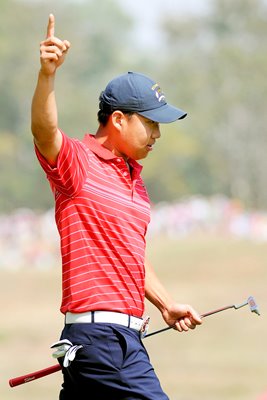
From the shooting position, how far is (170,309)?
Result: 478 centimetres

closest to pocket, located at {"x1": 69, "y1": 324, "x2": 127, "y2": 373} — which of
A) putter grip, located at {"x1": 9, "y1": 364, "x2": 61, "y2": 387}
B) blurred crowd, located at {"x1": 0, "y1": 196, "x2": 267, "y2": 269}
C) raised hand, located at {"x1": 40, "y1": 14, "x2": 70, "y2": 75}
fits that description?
putter grip, located at {"x1": 9, "y1": 364, "x2": 61, "y2": 387}

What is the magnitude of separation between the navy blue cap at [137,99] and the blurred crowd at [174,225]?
94.9 ft

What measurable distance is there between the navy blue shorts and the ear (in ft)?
2.34

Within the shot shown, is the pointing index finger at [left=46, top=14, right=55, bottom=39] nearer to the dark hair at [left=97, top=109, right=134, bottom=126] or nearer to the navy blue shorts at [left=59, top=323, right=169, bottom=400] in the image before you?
the dark hair at [left=97, top=109, right=134, bottom=126]

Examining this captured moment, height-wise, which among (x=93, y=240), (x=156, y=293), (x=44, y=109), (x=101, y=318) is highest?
(x=44, y=109)

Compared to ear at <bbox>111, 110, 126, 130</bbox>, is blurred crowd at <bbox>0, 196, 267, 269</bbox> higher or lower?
higher

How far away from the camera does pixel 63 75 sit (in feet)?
169

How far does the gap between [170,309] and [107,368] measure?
0.47m

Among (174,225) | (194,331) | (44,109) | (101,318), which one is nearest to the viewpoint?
(44,109)

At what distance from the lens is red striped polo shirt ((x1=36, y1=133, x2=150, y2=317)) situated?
14.4 feet

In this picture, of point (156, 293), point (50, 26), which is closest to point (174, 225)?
point (156, 293)

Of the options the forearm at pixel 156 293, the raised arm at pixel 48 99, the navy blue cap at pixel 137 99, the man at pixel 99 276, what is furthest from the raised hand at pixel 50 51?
the forearm at pixel 156 293

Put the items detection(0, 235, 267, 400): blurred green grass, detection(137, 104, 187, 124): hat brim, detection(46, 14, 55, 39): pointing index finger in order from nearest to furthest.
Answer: detection(46, 14, 55, 39): pointing index finger, detection(137, 104, 187, 124): hat brim, detection(0, 235, 267, 400): blurred green grass

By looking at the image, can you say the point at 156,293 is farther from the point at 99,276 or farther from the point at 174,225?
the point at 174,225
